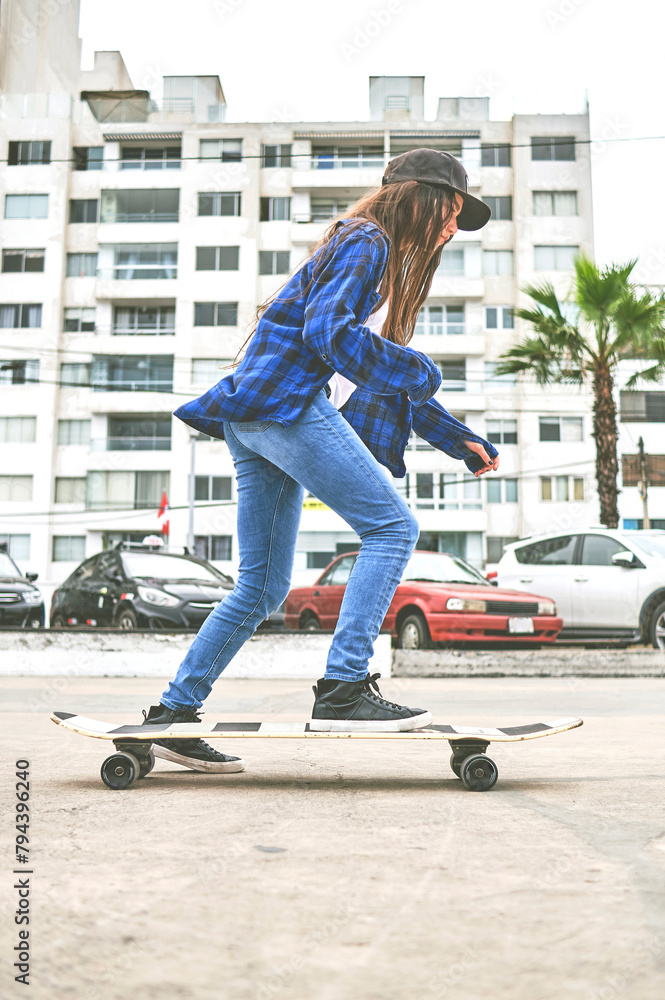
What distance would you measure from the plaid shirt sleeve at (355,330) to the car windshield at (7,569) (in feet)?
43.7

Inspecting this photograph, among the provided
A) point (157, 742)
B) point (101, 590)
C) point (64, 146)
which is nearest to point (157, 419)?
point (64, 146)

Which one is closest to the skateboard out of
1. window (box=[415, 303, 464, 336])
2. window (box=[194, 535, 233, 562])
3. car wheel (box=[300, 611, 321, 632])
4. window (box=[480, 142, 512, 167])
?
car wheel (box=[300, 611, 321, 632])

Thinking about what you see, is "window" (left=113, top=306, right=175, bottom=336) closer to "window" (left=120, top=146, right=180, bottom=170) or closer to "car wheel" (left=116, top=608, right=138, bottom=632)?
"window" (left=120, top=146, right=180, bottom=170)

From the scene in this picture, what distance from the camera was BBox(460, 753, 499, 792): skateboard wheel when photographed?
2.62 metres

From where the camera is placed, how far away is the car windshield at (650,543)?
11359mm

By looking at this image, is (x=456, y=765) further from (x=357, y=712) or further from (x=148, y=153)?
(x=148, y=153)

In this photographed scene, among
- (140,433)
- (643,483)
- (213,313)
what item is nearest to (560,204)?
(643,483)

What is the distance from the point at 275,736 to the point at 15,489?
41278 mm

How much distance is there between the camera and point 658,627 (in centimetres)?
1116

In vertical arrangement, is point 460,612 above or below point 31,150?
below

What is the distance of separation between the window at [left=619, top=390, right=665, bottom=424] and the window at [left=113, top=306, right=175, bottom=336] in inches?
793

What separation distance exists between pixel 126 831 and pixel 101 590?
10.4 meters

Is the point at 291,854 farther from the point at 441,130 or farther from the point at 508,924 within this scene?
the point at 441,130

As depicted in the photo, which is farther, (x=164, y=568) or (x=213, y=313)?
(x=213, y=313)
